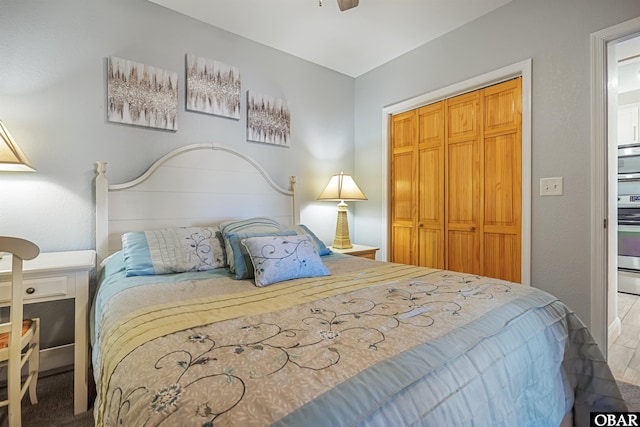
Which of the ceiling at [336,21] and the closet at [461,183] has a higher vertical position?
the ceiling at [336,21]

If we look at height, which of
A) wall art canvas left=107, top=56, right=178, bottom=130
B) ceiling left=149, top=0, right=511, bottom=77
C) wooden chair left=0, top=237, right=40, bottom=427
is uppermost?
ceiling left=149, top=0, right=511, bottom=77

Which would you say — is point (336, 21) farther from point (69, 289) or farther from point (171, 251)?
point (69, 289)

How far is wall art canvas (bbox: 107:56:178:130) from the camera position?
6.62ft

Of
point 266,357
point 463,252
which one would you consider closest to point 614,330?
point 463,252

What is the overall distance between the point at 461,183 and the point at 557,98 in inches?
33.7

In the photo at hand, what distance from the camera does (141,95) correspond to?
2109 millimetres

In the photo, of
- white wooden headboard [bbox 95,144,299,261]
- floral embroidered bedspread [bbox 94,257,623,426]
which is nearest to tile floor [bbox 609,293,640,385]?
floral embroidered bedspread [bbox 94,257,623,426]

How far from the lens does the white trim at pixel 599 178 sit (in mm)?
1815

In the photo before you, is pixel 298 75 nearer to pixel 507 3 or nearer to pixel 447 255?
pixel 507 3

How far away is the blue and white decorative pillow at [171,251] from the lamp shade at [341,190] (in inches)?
47.6

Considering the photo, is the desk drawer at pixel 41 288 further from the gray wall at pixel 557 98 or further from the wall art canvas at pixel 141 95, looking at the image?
the gray wall at pixel 557 98

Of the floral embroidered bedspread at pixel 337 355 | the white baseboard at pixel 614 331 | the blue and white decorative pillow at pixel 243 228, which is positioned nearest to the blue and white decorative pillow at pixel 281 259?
the floral embroidered bedspread at pixel 337 355

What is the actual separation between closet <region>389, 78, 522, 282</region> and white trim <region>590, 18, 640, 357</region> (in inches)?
16.5

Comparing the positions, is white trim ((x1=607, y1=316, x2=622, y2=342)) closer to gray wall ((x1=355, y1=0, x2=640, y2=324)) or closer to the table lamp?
gray wall ((x1=355, y1=0, x2=640, y2=324))
